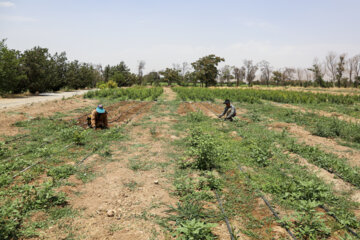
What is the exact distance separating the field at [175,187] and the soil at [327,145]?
58mm

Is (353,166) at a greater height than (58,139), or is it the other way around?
(58,139)

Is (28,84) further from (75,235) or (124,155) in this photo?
(75,235)

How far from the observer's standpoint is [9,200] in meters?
3.67

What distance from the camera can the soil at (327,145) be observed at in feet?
20.0

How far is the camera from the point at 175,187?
4.43 m

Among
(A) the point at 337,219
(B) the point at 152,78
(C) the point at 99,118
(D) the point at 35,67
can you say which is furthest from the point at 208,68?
(A) the point at 337,219

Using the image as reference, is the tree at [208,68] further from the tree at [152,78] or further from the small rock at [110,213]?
the small rock at [110,213]

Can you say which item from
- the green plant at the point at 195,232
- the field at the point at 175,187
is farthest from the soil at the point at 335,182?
the green plant at the point at 195,232

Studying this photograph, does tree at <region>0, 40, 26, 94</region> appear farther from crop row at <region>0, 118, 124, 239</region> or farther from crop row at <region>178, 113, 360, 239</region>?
crop row at <region>178, 113, 360, 239</region>

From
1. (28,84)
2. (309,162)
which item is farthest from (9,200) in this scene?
(28,84)

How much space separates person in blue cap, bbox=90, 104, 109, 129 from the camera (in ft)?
27.6

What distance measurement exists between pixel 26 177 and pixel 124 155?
2.36 meters

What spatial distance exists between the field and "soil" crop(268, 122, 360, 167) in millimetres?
58

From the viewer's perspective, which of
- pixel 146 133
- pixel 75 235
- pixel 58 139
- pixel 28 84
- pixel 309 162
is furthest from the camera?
pixel 28 84
